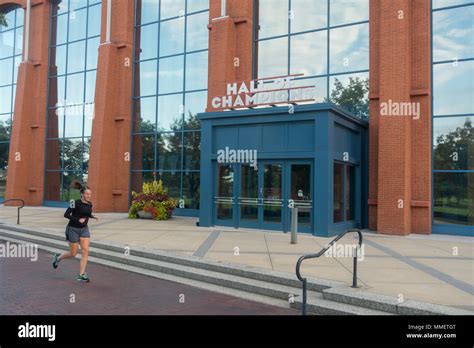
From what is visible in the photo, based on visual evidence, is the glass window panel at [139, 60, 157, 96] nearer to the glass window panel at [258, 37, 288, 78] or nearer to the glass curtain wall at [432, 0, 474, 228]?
the glass window panel at [258, 37, 288, 78]

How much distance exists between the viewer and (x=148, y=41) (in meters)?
22.2

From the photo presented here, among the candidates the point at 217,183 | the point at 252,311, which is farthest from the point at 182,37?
the point at 252,311

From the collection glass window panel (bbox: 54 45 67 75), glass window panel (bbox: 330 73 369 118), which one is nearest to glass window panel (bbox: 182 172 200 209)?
glass window panel (bbox: 330 73 369 118)

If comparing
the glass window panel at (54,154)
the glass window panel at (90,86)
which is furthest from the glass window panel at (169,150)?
the glass window panel at (54,154)

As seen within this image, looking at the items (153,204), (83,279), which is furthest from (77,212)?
(153,204)

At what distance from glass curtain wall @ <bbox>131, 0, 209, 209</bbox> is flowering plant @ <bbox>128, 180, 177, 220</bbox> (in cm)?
168

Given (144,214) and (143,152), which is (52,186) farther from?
(144,214)

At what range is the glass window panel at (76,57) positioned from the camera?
80.1 ft

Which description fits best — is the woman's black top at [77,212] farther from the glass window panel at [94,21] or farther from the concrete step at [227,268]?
the glass window panel at [94,21]

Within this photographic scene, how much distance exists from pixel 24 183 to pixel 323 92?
19281 millimetres

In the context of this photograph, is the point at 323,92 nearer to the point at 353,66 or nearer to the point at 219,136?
the point at 353,66

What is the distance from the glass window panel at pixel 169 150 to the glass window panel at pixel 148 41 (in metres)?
4.52

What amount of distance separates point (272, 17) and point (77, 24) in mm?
13106

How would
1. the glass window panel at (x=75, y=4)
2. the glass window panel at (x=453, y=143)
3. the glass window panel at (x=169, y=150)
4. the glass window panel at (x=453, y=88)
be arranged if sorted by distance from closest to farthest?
the glass window panel at (x=453, y=143) → the glass window panel at (x=453, y=88) → the glass window panel at (x=169, y=150) → the glass window panel at (x=75, y=4)
